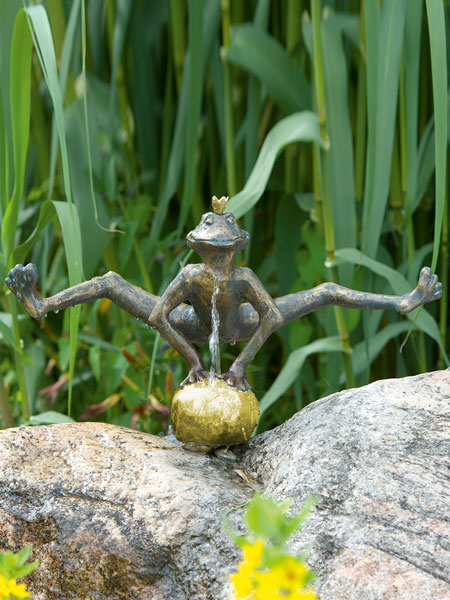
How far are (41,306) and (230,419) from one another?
17 centimetres

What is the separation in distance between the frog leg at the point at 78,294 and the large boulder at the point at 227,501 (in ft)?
0.32

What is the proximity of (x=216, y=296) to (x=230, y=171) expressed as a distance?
323 mm

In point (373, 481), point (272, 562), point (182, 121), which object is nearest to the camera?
point (272, 562)

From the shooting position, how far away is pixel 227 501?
537mm

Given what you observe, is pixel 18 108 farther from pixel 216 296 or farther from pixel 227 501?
pixel 227 501


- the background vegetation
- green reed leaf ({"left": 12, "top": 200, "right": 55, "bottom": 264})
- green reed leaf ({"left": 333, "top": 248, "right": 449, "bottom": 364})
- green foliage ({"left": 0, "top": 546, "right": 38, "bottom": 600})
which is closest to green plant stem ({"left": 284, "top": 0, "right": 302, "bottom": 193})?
the background vegetation

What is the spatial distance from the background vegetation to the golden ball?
9 cm

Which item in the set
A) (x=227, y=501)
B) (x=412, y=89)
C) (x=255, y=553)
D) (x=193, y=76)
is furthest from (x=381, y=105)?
(x=255, y=553)

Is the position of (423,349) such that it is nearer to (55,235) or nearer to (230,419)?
(230,419)

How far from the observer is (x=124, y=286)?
0.64 meters

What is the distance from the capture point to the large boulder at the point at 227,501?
481 mm

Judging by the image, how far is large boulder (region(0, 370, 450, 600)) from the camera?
481mm

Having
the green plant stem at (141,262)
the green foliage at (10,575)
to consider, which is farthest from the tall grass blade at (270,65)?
the green foliage at (10,575)

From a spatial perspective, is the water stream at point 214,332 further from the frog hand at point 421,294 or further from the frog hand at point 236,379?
the frog hand at point 421,294
